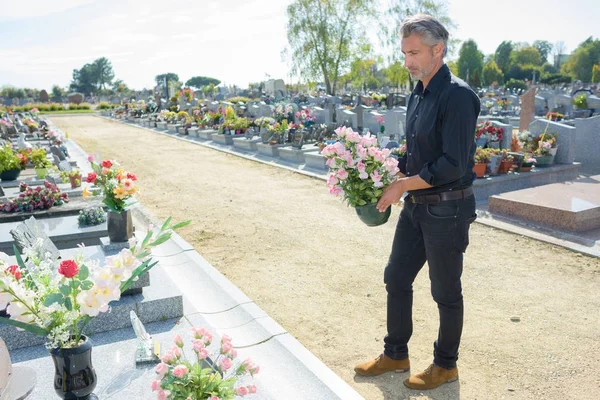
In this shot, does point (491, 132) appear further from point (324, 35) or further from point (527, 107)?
point (324, 35)

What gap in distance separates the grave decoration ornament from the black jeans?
145 cm

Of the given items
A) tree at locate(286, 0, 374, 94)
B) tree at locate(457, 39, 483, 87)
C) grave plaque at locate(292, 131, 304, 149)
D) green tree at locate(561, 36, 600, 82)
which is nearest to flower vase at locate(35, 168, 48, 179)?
grave plaque at locate(292, 131, 304, 149)

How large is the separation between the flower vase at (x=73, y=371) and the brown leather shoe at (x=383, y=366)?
5.53 feet

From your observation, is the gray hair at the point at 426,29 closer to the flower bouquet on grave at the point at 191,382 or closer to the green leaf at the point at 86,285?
the flower bouquet on grave at the point at 191,382

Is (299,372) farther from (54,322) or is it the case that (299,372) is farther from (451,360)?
(54,322)

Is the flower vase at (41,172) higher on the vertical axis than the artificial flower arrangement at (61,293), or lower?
lower

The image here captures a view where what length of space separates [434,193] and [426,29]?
34.2 inches

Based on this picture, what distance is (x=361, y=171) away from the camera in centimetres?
281

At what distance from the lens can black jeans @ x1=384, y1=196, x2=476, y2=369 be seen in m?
2.71

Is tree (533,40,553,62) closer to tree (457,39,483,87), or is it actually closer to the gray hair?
tree (457,39,483,87)

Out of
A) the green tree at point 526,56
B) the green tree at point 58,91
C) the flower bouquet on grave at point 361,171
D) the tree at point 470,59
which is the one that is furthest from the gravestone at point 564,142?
the green tree at point 58,91

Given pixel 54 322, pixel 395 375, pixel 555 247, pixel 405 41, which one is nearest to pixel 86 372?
pixel 54 322

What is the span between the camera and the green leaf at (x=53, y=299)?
194cm

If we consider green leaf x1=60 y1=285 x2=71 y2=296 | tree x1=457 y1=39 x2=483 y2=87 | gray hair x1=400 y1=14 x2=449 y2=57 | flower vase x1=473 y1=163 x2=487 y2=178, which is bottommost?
flower vase x1=473 y1=163 x2=487 y2=178
